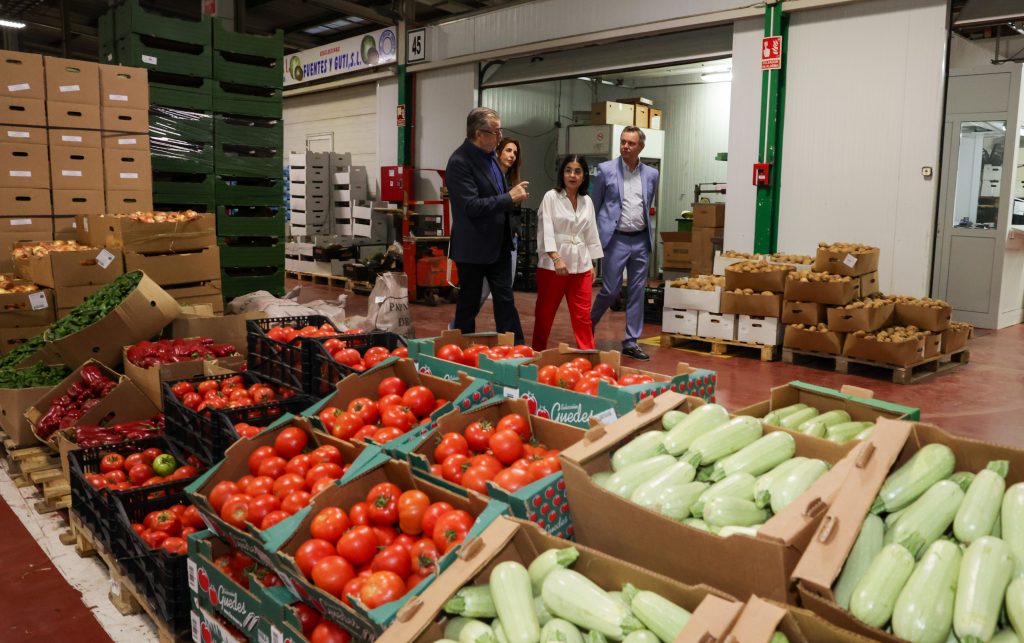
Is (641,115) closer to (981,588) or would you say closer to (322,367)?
(322,367)

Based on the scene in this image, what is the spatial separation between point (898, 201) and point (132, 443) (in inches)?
263

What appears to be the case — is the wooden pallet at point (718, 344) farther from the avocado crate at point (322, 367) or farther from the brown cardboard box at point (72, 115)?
the brown cardboard box at point (72, 115)

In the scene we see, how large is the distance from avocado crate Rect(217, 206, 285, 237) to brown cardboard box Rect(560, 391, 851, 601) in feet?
18.5

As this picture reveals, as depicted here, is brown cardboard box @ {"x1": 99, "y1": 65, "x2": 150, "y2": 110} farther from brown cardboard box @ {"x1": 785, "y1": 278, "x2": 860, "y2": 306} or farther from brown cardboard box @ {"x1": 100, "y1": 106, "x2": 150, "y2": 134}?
brown cardboard box @ {"x1": 785, "y1": 278, "x2": 860, "y2": 306}

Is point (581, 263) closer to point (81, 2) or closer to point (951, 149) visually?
point (951, 149)

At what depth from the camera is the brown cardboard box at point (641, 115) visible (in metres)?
11.4

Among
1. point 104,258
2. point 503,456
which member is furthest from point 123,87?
point 503,456

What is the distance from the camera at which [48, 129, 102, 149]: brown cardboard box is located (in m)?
5.60

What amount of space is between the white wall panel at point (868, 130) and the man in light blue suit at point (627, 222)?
2133 millimetres

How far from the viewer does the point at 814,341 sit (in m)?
6.47

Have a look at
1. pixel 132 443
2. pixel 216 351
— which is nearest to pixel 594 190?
pixel 216 351

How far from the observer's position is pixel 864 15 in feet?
24.0

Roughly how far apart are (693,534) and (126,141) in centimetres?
571

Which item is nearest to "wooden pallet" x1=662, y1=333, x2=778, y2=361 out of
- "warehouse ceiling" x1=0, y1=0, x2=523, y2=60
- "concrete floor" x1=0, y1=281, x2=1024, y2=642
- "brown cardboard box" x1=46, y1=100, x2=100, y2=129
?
"concrete floor" x1=0, y1=281, x2=1024, y2=642
